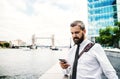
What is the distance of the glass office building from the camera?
7588cm

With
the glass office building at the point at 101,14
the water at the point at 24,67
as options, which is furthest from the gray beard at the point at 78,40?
the glass office building at the point at 101,14

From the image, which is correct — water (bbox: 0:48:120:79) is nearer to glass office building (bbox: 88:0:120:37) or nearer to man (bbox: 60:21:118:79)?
man (bbox: 60:21:118:79)

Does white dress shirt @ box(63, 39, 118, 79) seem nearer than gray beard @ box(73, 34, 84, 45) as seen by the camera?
Yes

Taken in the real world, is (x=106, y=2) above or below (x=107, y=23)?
above

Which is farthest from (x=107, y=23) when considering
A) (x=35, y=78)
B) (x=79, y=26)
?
→ (x=79, y=26)

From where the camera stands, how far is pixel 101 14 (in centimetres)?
8006

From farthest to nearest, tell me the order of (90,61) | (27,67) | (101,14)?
1. (101,14)
2. (27,67)
3. (90,61)

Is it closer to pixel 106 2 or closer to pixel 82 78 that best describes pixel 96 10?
pixel 106 2

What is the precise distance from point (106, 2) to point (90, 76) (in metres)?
77.4

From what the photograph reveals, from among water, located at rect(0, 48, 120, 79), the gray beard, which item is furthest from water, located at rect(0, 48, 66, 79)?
the gray beard

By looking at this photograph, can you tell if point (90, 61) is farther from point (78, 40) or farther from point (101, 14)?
point (101, 14)

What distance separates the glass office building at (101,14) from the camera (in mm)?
75875

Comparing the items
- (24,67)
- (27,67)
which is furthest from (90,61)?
(24,67)

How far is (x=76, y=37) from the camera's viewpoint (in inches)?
120
